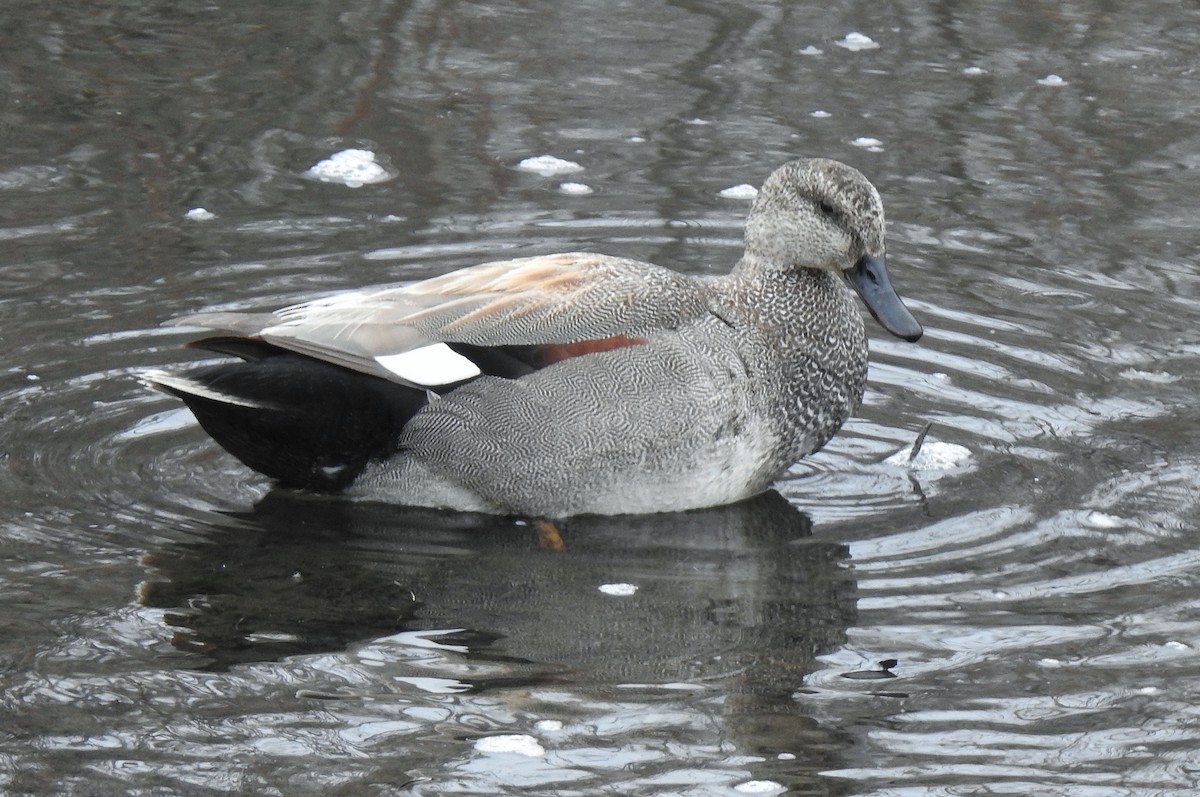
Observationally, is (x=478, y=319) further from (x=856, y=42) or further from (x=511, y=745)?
(x=856, y=42)

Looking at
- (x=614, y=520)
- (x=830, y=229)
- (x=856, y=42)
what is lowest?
(x=614, y=520)

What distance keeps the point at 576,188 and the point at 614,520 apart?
3026 millimetres

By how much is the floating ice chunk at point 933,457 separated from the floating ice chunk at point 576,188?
2680 millimetres

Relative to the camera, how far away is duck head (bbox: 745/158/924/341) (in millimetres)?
5344

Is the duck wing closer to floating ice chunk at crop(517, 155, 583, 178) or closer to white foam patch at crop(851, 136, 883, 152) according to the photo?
floating ice chunk at crop(517, 155, 583, 178)

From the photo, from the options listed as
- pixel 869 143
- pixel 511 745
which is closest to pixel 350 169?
pixel 869 143

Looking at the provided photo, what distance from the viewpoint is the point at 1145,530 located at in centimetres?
498

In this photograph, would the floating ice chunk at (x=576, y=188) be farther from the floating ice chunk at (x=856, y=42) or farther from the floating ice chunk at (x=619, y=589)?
the floating ice chunk at (x=619, y=589)

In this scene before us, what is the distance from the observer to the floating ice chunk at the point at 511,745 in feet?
12.3

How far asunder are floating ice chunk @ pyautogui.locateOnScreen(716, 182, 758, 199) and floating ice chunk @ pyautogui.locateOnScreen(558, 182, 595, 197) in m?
0.58

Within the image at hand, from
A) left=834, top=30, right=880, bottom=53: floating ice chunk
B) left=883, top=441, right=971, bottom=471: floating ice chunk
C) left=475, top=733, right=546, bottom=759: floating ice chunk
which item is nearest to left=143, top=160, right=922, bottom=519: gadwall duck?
left=883, top=441, right=971, bottom=471: floating ice chunk

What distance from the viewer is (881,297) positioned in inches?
214

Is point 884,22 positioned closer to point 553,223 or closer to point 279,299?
point 553,223

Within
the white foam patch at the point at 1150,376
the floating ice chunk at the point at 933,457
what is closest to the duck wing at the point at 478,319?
the floating ice chunk at the point at 933,457
